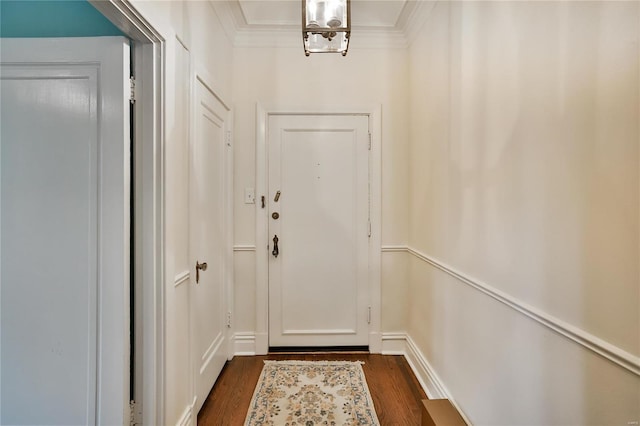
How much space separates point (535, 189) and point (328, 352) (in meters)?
2.06

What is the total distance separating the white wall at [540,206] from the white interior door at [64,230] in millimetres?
1527

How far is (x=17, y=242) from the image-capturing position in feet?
3.94

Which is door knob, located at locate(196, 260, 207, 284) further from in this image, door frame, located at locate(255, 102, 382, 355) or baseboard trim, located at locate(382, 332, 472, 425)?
baseboard trim, located at locate(382, 332, 472, 425)

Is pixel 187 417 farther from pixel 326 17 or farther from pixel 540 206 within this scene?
pixel 326 17

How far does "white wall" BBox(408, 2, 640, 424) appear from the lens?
2.54 ft

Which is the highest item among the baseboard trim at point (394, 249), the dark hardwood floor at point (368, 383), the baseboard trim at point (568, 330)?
the baseboard trim at point (394, 249)

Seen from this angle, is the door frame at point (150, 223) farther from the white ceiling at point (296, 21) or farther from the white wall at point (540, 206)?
the white wall at point (540, 206)

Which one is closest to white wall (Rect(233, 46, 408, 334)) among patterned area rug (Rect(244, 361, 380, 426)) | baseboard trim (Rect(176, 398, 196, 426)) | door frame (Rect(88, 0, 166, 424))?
patterned area rug (Rect(244, 361, 380, 426))

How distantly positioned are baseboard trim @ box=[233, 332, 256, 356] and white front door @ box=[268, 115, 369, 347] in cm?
15

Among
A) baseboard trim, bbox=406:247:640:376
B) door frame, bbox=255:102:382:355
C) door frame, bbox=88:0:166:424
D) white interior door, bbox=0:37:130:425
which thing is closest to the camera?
baseboard trim, bbox=406:247:640:376

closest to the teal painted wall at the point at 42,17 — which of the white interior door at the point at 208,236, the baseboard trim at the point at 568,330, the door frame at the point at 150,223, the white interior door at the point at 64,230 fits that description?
the white interior door at the point at 64,230

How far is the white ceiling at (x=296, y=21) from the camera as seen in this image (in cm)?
218

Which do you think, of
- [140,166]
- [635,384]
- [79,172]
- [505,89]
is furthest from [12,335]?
[505,89]

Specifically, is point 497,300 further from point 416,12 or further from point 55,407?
point 416,12
